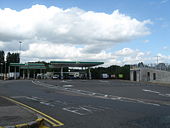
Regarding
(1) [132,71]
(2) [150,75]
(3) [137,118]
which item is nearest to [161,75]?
(2) [150,75]

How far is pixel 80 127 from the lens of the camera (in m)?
7.16

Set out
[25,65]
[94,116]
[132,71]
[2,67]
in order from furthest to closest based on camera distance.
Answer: [2,67]
[25,65]
[132,71]
[94,116]

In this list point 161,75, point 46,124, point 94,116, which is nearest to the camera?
point 46,124

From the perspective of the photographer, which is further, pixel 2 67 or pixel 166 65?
pixel 2 67

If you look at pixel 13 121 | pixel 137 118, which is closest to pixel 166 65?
pixel 137 118

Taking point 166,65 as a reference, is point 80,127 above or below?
below

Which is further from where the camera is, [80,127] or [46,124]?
[46,124]

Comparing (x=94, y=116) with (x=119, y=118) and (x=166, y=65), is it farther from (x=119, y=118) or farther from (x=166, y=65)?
(x=166, y=65)

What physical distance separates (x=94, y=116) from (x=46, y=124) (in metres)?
2.20

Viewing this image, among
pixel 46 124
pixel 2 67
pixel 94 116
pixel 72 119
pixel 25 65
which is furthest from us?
pixel 2 67

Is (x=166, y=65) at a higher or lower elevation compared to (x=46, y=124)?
higher

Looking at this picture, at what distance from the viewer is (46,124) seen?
25.2 feet

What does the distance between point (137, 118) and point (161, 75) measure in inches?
1567

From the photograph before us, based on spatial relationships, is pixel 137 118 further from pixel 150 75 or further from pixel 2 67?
pixel 2 67
